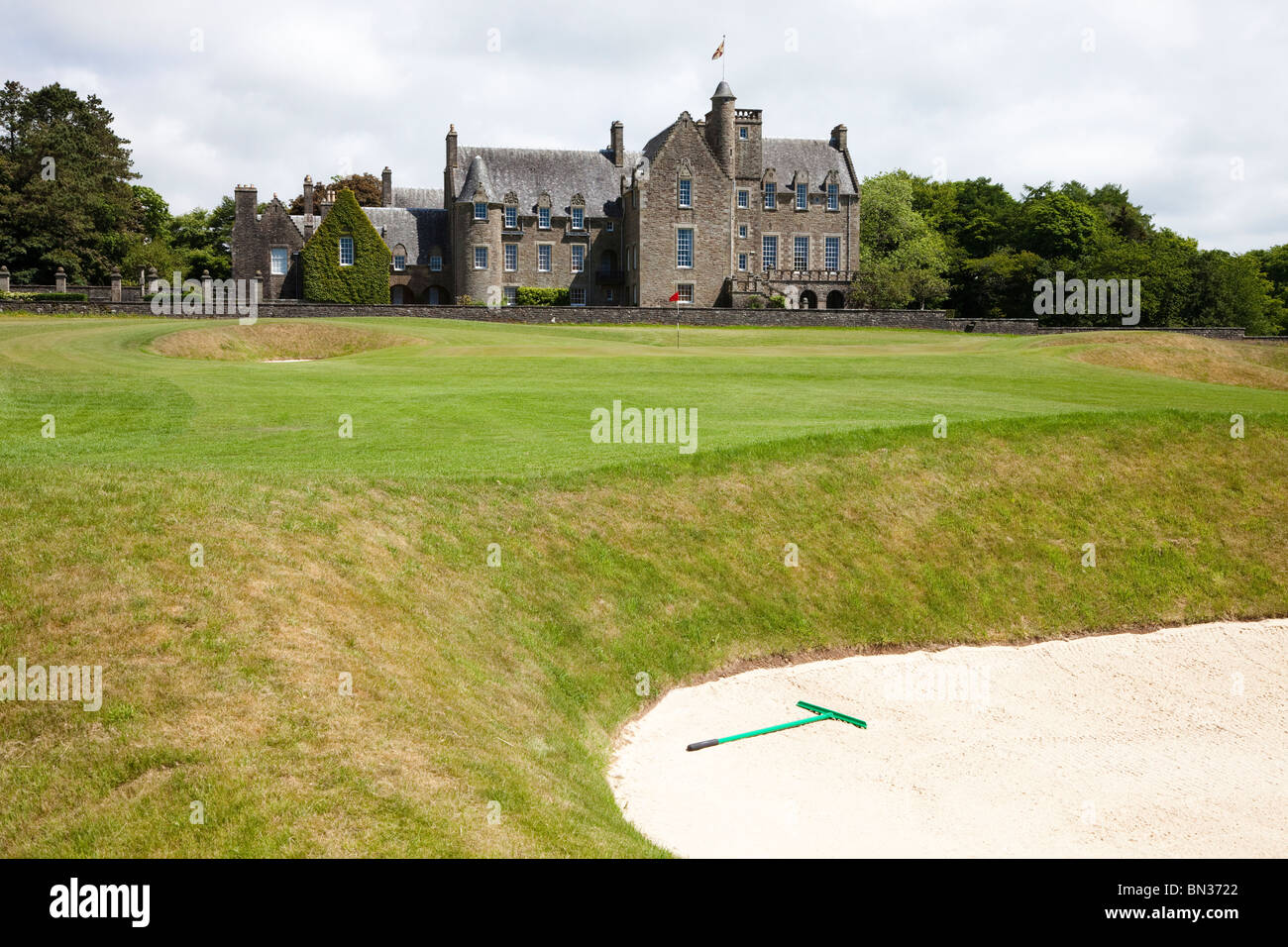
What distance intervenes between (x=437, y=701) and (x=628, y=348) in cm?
4018

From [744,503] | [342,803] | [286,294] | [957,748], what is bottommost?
[957,748]

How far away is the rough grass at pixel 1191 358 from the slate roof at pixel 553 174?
44942mm

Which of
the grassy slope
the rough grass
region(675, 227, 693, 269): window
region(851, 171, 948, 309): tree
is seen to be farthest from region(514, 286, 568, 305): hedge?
the grassy slope

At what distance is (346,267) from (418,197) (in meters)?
14.6

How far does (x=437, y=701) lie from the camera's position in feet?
37.7

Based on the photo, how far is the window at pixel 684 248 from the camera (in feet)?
276

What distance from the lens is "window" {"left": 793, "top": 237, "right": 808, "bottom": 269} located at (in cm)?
9119

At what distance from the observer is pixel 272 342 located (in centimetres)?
4756

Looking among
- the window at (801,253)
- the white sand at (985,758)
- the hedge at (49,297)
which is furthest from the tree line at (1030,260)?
the white sand at (985,758)

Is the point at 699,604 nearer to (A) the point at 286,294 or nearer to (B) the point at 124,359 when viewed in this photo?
(B) the point at 124,359

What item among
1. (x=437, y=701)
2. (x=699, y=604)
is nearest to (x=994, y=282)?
(x=699, y=604)

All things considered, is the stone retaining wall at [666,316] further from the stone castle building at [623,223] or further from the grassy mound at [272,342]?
the stone castle building at [623,223]

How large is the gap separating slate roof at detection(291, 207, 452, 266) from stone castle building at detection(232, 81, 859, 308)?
0.11 metres
